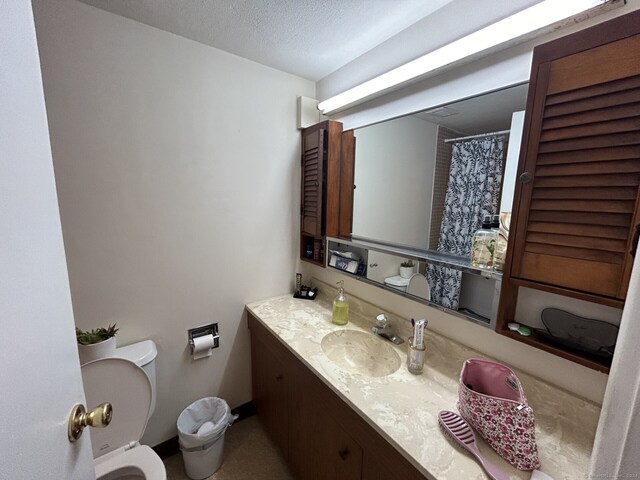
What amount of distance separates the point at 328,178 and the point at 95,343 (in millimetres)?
1434

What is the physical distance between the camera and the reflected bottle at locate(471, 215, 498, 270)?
0.98 meters

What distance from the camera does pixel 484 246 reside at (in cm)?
99

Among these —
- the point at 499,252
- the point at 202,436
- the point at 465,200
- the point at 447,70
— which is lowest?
the point at 202,436

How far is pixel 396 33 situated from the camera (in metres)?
1.25

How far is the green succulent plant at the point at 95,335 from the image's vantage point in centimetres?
115

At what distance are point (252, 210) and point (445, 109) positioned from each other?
3.90ft

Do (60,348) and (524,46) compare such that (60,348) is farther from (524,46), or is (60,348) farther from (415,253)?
(524,46)

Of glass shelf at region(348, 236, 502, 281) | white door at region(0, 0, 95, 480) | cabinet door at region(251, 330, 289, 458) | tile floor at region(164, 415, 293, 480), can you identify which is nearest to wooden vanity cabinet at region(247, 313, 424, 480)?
cabinet door at region(251, 330, 289, 458)

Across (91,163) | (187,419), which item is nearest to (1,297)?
(91,163)

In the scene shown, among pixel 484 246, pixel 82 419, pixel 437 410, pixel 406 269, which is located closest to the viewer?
pixel 82 419

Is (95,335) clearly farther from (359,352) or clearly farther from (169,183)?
(359,352)

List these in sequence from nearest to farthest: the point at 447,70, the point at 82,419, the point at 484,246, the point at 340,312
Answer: the point at 82,419 < the point at 484,246 < the point at 447,70 < the point at 340,312

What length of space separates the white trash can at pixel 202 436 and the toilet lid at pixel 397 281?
4.00 feet

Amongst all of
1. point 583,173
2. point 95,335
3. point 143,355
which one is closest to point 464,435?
point 583,173
